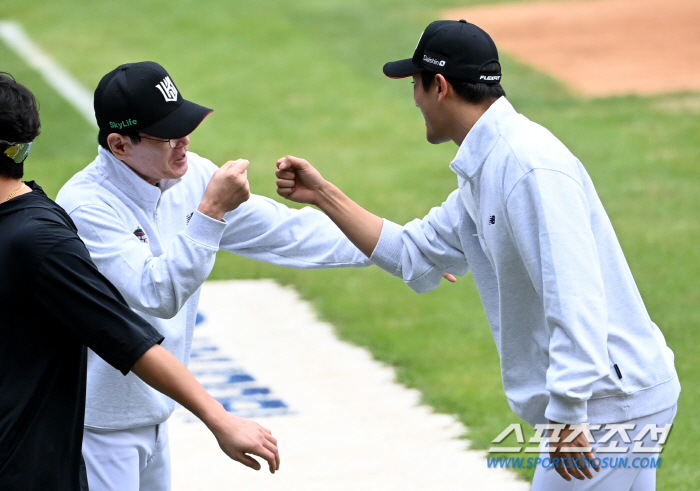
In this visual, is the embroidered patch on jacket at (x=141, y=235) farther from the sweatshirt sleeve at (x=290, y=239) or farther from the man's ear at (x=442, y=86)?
the man's ear at (x=442, y=86)

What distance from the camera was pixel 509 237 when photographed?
3373 mm

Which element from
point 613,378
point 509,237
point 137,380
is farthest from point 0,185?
point 613,378

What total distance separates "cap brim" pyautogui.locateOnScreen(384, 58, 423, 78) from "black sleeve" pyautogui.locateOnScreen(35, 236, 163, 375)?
1.47 meters

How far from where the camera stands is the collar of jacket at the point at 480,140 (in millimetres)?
3463

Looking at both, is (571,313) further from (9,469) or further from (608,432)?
(9,469)

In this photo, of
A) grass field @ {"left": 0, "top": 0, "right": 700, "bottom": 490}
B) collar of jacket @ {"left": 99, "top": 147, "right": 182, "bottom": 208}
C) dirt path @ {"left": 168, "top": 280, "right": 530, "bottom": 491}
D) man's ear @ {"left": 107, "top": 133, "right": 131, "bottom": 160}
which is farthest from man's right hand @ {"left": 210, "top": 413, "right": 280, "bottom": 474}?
grass field @ {"left": 0, "top": 0, "right": 700, "bottom": 490}

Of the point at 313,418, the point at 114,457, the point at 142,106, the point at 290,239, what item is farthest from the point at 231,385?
the point at 142,106

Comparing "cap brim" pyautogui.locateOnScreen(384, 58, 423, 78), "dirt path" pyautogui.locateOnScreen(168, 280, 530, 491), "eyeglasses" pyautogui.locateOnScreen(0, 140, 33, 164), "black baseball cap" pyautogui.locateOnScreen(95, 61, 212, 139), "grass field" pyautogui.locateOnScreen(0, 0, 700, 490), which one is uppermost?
"cap brim" pyautogui.locateOnScreen(384, 58, 423, 78)

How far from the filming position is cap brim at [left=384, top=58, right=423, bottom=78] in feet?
12.2

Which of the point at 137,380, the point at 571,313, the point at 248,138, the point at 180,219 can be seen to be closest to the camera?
the point at 571,313

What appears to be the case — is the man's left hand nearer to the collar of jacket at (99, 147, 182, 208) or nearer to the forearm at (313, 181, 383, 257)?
the forearm at (313, 181, 383, 257)

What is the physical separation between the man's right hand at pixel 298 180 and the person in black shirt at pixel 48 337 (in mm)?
1343

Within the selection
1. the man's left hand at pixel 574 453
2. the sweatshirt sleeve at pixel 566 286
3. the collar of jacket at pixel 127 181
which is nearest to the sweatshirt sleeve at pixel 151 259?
the collar of jacket at pixel 127 181

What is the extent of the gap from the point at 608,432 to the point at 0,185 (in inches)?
79.7
